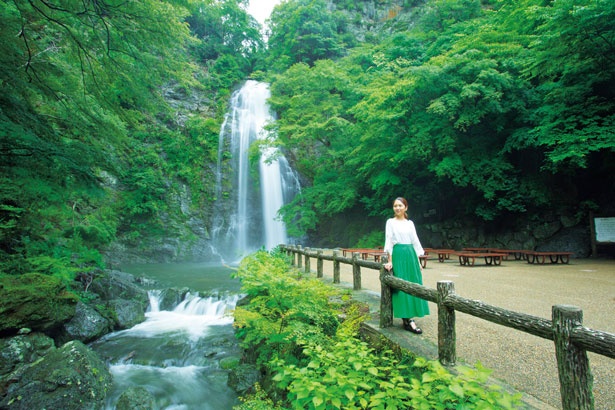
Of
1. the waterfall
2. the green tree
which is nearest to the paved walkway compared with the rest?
the waterfall

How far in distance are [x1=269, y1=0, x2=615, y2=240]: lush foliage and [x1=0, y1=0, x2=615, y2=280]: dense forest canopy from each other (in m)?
0.07

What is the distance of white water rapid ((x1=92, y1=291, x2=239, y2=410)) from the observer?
487 centimetres

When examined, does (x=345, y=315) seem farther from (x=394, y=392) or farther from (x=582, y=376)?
(x=582, y=376)

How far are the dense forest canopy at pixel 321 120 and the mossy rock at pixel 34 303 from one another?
3.47 feet

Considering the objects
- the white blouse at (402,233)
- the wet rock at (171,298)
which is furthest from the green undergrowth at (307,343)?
the wet rock at (171,298)

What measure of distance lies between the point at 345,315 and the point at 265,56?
33017 millimetres

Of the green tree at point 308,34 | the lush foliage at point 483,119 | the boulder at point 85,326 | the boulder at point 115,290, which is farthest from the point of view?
the green tree at point 308,34

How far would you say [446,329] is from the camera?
264cm

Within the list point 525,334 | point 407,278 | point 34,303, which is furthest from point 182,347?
point 525,334

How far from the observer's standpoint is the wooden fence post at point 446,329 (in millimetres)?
2625

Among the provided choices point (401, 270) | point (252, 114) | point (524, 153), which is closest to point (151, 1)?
point (401, 270)

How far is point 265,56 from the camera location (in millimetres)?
32312

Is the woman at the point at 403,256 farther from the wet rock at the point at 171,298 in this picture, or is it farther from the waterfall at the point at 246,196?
the waterfall at the point at 246,196

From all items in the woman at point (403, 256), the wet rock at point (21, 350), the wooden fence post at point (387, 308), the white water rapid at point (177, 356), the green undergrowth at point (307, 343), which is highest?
the woman at point (403, 256)
